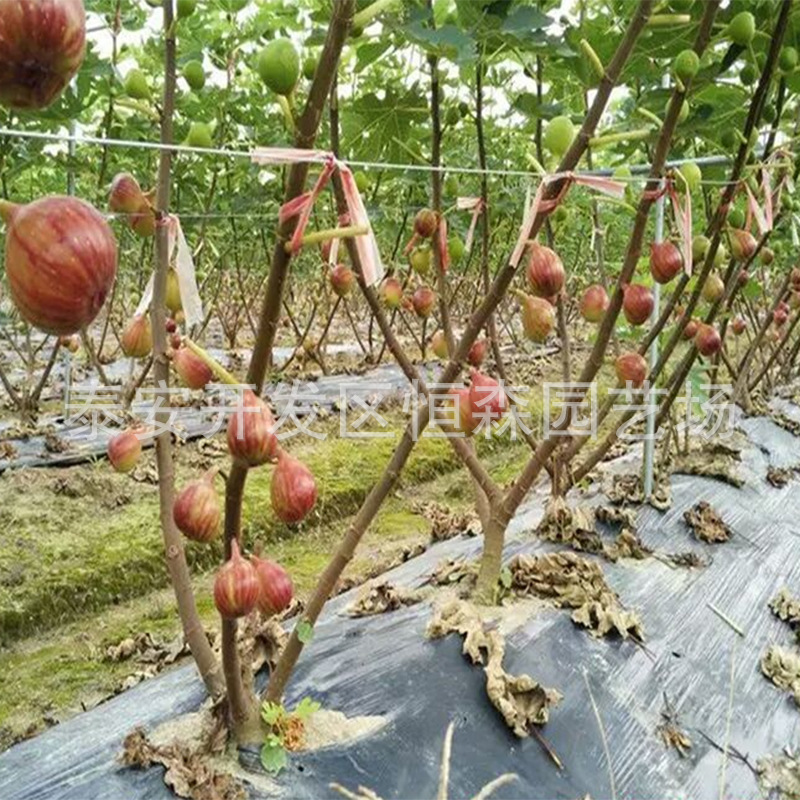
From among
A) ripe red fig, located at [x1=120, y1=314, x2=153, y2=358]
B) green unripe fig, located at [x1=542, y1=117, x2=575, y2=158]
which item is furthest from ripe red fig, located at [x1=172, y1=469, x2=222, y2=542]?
green unripe fig, located at [x1=542, y1=117, x2=575, y2=158]

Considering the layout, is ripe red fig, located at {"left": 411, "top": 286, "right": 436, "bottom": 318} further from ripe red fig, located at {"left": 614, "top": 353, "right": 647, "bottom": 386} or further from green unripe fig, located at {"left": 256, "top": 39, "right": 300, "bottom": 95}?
green unripe fig, located at {"left": 256, "top": 39, "right": 300, "bottom": 95}

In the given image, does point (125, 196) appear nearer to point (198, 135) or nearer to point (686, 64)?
point (198, 135)

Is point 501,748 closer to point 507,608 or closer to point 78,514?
point 507,608

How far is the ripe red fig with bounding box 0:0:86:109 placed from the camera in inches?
17.4

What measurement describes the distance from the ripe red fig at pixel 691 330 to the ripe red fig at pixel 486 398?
4.50 feet

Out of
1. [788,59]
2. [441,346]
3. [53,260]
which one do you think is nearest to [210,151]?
[53,260]

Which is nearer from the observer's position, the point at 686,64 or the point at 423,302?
the point at 686,64

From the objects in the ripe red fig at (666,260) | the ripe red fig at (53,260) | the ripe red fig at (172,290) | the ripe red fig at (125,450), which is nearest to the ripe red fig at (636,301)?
the ripe red fig at (666,260)

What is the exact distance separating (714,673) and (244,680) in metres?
1.08

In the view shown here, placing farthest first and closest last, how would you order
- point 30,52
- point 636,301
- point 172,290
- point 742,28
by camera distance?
point 636,301 < point 742,28 < point 172,290 < point 30,52

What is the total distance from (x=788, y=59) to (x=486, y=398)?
1181mm

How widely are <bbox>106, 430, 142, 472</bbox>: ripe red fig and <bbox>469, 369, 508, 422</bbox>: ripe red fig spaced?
1.45 feet

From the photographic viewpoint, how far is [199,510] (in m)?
0.95

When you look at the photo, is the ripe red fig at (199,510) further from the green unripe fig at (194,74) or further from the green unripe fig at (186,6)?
the green unripe fig at (194,74)
